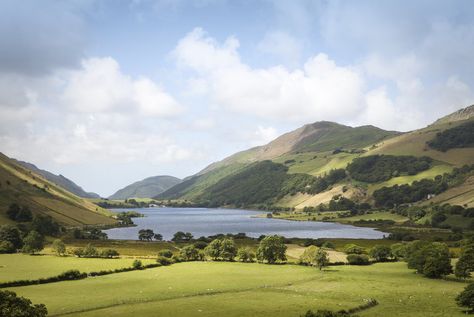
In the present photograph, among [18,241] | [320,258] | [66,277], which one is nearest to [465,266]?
[320,258]

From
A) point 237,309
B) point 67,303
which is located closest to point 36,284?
point 67,303

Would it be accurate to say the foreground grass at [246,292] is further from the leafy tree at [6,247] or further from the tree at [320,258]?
the leafy tree at [6,247]

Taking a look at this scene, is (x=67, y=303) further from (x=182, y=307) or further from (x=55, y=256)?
(x=55, y=256)

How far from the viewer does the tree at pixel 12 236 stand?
15570 cm

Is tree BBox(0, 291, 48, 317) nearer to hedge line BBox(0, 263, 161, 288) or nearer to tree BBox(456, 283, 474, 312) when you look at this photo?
hedge line BBox(0, 263, 161, 288)

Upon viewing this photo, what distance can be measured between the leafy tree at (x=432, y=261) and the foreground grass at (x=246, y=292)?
3.00 m

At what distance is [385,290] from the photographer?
8394 cm

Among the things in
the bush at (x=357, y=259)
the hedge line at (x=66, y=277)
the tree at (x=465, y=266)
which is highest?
the tree at (x=465, y=266)

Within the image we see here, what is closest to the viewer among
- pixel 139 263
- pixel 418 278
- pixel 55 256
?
pixel 418 278

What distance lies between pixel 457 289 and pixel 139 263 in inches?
2926

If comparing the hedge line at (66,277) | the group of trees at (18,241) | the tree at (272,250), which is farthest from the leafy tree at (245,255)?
the group of trees at (18,241)

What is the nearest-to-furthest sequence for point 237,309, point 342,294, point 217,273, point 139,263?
point 237,309 < point 342,294 < point 217,273 < point 139,263

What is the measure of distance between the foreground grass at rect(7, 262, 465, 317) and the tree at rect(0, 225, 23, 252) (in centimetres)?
6986

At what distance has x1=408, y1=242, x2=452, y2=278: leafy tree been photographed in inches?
3912
